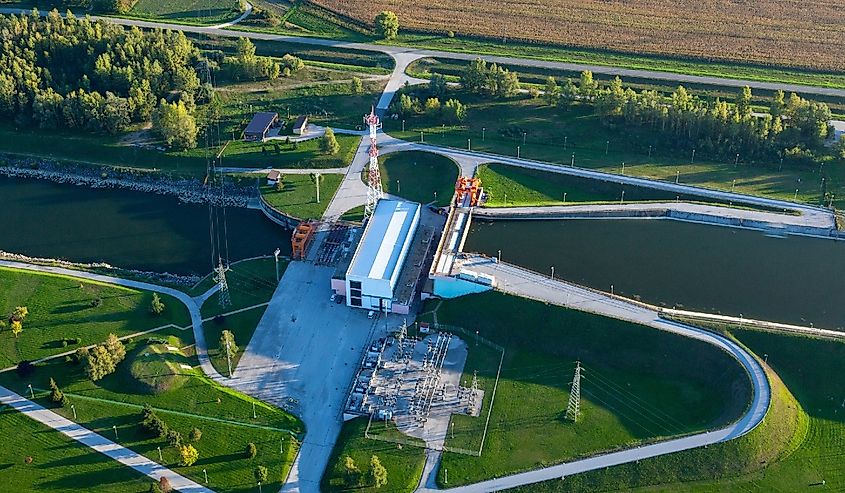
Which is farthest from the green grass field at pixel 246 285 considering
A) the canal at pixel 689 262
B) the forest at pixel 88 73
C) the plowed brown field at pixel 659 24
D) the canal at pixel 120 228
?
the plowed brown field at pixel 659 24

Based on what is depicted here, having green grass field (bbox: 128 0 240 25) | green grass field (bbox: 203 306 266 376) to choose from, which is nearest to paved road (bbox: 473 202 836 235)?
green grass field (bbox: 203 306 266 376)

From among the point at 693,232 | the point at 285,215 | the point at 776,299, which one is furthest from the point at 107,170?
the point at 776,299

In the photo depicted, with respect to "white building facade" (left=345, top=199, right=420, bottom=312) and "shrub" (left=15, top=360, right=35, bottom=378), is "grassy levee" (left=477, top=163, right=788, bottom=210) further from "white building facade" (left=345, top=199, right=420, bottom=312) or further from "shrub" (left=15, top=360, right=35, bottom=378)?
"shrub" (left=15, top=360, right=35, bottom=378)

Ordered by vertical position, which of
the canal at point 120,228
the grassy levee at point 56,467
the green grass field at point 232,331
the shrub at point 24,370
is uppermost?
the canal at point 120,228

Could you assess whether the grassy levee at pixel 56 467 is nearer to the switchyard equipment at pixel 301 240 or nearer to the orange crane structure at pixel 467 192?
the switchyard equipment at pixel 301 240

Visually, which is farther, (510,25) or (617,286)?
(510,25)

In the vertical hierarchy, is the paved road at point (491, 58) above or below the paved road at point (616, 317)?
above

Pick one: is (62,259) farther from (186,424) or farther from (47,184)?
(186,424)
